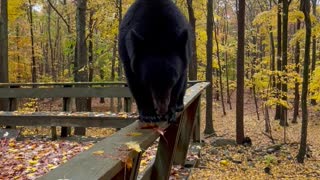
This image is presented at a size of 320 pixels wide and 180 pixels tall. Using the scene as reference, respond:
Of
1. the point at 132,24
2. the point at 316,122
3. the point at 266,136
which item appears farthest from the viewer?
the point at 316,122

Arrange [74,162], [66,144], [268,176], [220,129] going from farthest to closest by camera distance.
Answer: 1. [220,129]
2. [268,176]
3. [66,144]
4. [74,162]

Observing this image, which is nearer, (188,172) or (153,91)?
(153,91)

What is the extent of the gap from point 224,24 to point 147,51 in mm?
31854

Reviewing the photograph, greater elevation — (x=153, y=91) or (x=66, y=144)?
(x=153, y=91)

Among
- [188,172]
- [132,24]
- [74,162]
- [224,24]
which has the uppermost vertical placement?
[224,24]

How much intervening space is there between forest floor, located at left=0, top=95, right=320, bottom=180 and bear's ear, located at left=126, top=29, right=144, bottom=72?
1.93m

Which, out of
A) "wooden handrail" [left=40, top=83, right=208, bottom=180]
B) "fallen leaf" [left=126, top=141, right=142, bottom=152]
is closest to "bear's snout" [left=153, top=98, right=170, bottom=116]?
"wooden handrail" [left=40, top=83, right=208, bottom=180]

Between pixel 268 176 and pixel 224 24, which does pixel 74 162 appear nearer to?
pixel 268 176

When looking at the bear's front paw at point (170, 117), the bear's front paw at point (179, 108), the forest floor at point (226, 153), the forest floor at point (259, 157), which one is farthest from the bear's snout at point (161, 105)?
the forest floor at point (259, 157)

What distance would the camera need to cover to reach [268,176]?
34.4 ft

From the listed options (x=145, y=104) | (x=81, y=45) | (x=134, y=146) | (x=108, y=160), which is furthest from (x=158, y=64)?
(x=81, y=45)

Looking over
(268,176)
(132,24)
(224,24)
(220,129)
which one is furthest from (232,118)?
(132,24)

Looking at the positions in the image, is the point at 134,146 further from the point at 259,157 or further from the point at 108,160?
the point at 259,157

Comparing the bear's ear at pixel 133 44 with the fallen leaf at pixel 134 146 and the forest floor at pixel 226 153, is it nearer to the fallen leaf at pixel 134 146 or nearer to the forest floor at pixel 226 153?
the fallen leaf at pixel 134 146
